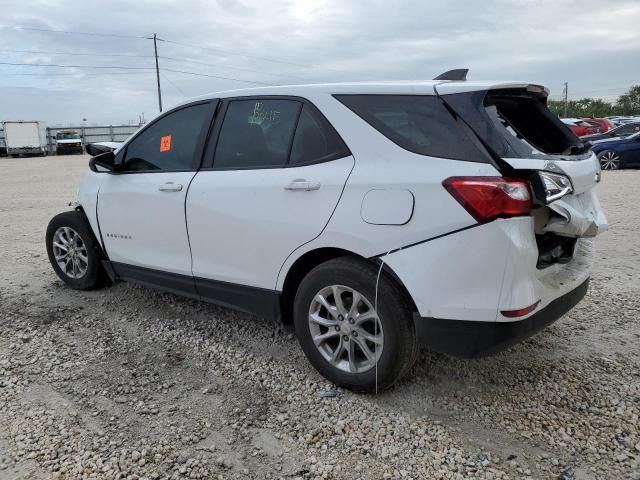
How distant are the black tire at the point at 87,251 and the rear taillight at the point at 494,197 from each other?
3.48 metres

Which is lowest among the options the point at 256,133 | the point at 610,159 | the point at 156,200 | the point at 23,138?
the point at 610,159

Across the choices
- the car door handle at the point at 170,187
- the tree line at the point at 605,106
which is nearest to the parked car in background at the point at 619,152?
the car door handle at the point at 170,187

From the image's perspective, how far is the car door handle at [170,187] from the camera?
378cm

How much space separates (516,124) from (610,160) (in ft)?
48.9

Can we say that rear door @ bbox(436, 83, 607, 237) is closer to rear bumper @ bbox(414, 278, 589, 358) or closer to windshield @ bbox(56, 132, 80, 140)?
rear bumper @ bbox(414, 278, 589, 358)

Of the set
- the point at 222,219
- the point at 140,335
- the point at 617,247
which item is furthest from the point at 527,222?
the point at 617,247

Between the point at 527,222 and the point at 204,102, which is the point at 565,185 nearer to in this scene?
the point at 527,222

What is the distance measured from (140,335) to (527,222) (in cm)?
290

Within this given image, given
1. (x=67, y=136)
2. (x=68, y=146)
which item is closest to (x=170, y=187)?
(x=68, y=146)

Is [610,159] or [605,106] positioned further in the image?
[605,106]

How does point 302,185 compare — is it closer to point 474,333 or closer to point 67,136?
point 474,333

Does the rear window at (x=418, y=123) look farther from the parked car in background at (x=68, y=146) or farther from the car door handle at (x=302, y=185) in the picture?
the parked car in background at (x=68, y=146)

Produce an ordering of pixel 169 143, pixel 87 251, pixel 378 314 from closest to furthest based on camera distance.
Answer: pixel 378 314 < pixel 169 143 < pixel 87 251

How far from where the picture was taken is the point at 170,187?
3.83 metres
